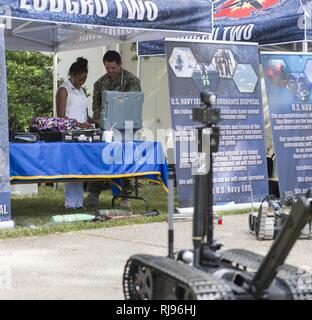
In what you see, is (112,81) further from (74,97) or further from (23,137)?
(23,137)

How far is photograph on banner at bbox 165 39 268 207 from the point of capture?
9875mm

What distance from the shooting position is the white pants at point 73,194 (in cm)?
1024

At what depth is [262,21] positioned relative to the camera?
12.7 meters

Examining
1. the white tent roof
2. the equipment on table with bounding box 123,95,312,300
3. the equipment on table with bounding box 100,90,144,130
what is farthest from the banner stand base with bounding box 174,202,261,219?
the equipment on table with bounding box 123,95,312,300

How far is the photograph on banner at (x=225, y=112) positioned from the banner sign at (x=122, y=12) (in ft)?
0.92

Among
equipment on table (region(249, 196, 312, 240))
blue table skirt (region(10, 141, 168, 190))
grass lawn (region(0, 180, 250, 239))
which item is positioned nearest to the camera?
equipment on table (region(249, 196, 312, 240))

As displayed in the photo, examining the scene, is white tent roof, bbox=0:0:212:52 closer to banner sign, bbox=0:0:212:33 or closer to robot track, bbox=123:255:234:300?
banner sign, bbox=0:0:212:33

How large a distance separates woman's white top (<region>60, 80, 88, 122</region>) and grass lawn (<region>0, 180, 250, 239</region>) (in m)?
1.35

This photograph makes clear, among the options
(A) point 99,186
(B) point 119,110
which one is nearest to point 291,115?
(B) point 119,110

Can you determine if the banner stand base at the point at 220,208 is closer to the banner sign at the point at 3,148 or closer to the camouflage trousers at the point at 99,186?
the camouflage trousers at the point at 99,186

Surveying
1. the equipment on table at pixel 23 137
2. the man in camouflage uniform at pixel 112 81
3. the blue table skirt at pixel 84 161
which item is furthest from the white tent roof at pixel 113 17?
the blue table skirt at pixel 84 161

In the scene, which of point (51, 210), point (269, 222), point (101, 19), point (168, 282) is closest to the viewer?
point (168, 282)

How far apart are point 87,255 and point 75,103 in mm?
3961

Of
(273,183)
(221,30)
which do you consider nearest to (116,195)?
(273,183)
